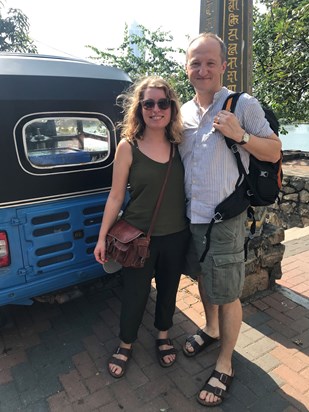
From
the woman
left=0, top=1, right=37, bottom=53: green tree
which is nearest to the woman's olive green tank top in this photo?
the woman

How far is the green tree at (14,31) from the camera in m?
9.34

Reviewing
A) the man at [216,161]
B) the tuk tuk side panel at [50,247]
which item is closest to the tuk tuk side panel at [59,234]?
the tuk tuk side panel at [50,247]

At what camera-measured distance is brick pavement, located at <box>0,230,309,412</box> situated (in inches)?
85.8

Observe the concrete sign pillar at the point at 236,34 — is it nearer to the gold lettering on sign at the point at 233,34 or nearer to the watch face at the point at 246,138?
the gold lettering on sign at the point at 233,34

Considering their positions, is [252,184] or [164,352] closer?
[252,184]

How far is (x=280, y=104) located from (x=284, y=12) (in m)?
1.87

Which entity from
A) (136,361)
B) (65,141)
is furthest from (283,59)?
(136,361)

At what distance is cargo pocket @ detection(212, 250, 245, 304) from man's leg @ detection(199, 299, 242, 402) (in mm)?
116

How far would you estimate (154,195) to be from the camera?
81.6 inches

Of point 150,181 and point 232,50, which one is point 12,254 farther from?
point 232,50

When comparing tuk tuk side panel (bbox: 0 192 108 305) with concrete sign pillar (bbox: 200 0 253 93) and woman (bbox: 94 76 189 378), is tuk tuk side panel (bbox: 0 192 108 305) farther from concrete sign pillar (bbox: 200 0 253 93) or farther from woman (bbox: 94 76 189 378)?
concrete sign pillar (bbox: 200 0 253 93)

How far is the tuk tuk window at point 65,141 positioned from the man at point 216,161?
2.95ft

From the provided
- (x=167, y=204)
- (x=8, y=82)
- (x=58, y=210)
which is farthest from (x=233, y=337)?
(x=8, y=82)

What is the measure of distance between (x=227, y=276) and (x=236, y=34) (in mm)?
2133
